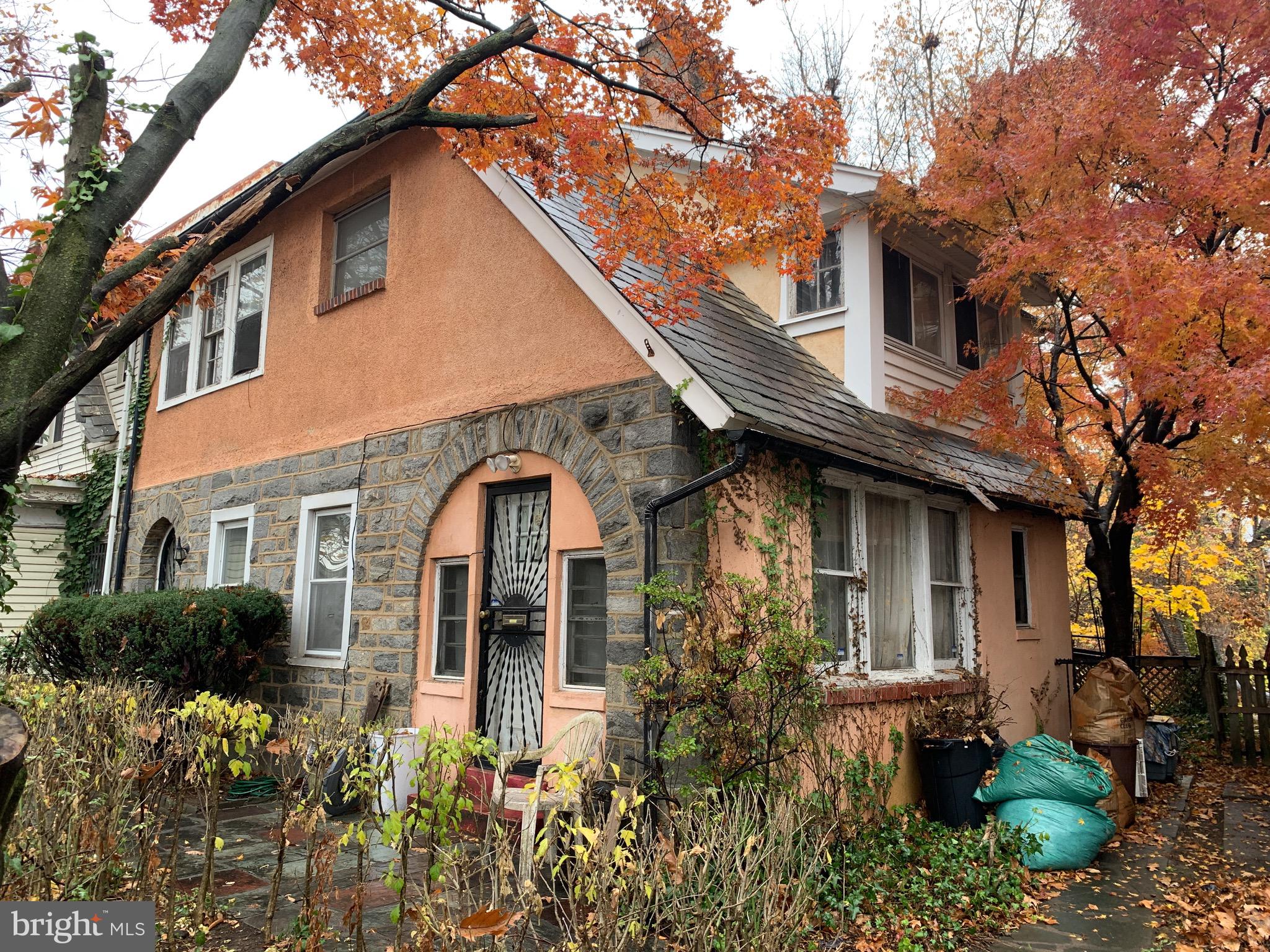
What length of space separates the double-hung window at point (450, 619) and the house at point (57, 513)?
7.50 metres

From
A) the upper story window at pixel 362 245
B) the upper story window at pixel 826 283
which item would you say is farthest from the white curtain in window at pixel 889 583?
the upper story window at pixel 362 245

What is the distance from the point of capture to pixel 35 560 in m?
13.0

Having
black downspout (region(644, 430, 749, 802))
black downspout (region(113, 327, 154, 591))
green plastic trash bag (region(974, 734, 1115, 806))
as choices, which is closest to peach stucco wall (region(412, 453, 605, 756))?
black downspout (region(644, 430, 749, 802))

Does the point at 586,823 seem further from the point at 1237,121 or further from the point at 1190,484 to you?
the point at 1237,121

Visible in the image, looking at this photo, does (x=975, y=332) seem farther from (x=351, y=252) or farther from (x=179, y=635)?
(x=179, y=635)

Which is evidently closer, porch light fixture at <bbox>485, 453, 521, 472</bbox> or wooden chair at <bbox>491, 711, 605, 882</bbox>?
wooden chair at <bbox>491, 711, 605, 882</bbox>

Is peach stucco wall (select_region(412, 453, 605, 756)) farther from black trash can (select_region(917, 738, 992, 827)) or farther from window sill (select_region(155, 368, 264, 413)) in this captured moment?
window sill (select_region(155, 368, 264, 413))

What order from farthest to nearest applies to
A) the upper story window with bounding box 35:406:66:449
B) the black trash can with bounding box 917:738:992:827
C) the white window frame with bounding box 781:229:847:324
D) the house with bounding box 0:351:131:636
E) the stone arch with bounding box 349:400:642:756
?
1. the upper story window with bounding box 35:406:66:449
2. the house with bounding box 0:351:131:636
3. the white window frame with bounding box 781:229:847:324
4. the black trash can with bounding box 917:738:992:827
5. the stone arch with bounding box 349:400:642:756

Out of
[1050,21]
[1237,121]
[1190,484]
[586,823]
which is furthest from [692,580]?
[1050,21]

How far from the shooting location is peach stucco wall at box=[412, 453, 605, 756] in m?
6.42

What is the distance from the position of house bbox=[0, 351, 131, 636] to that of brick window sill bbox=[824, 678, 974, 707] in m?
10.7

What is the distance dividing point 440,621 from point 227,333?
18.0 feet

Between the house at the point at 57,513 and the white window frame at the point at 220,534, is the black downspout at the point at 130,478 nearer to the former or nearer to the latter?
the house at the point at 57,513

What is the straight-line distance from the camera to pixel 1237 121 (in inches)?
336
